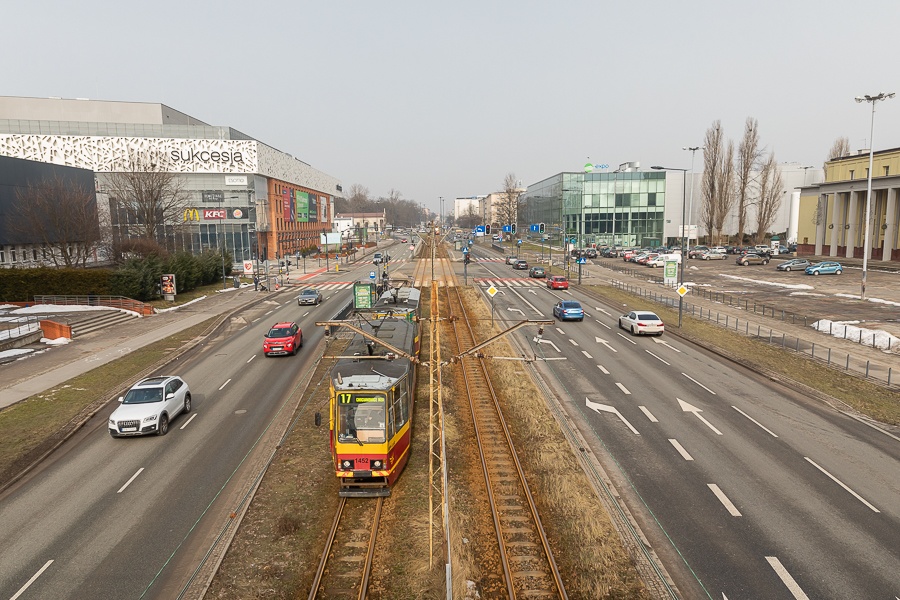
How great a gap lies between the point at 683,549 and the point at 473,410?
10366 millimetres

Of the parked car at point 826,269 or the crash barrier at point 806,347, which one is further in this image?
the parked car at point 826,269

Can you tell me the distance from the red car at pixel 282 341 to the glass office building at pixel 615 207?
8779cm

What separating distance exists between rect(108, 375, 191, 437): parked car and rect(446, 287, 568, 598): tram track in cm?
1151

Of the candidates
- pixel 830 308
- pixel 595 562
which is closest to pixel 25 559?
pixel 595 562

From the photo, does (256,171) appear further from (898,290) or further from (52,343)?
(898,290)

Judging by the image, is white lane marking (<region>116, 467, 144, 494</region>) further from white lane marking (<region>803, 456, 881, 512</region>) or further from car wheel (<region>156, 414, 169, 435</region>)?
white lane marking (<region>803, 456, 881, 512</region>)

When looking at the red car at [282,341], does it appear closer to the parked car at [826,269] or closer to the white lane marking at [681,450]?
the white lane marking at [681,450]

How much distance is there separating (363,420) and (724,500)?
32.4 ft

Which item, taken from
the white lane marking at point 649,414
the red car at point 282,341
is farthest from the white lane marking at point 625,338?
the red car at point 282,341

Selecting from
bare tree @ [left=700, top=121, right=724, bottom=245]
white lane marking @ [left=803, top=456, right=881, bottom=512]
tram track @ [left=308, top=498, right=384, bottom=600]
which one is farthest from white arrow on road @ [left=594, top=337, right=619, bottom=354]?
bare tree @ [left=700, top=121, right=724, bottom=245]

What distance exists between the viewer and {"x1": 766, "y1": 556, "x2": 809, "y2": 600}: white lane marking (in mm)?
10953

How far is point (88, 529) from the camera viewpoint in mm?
13719

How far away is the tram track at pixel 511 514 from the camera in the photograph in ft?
37.0

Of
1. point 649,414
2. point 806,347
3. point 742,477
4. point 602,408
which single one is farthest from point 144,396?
point 806,347
